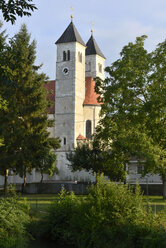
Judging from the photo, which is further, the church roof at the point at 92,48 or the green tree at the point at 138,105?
the church roof at the point at 92,48

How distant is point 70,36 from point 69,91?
854 cm

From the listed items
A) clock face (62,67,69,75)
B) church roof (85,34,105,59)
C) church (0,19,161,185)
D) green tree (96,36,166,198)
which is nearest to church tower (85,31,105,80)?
church roof (85,34,105,59)

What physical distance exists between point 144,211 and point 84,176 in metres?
33.3

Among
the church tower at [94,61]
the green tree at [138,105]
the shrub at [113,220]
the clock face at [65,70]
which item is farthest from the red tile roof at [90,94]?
the shrub at [113,220]

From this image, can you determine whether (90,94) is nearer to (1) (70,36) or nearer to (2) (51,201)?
(1) (70,36)

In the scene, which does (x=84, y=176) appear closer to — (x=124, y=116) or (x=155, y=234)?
(x=124, y=116)

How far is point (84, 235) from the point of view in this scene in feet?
49.4

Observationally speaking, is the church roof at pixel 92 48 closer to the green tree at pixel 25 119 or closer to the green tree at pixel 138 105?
the green tree at pixel 25 119

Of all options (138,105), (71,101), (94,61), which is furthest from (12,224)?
(94,61)

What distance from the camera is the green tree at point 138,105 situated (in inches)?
942

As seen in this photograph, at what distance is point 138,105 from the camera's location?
2616cm

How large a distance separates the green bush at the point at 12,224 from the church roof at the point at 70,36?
1510 inches

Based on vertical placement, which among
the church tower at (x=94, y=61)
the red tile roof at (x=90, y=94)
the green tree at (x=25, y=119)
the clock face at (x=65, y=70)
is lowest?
the green tree at (x=25, y=119)

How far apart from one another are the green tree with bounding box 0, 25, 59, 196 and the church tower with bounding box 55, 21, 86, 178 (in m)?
15.0
